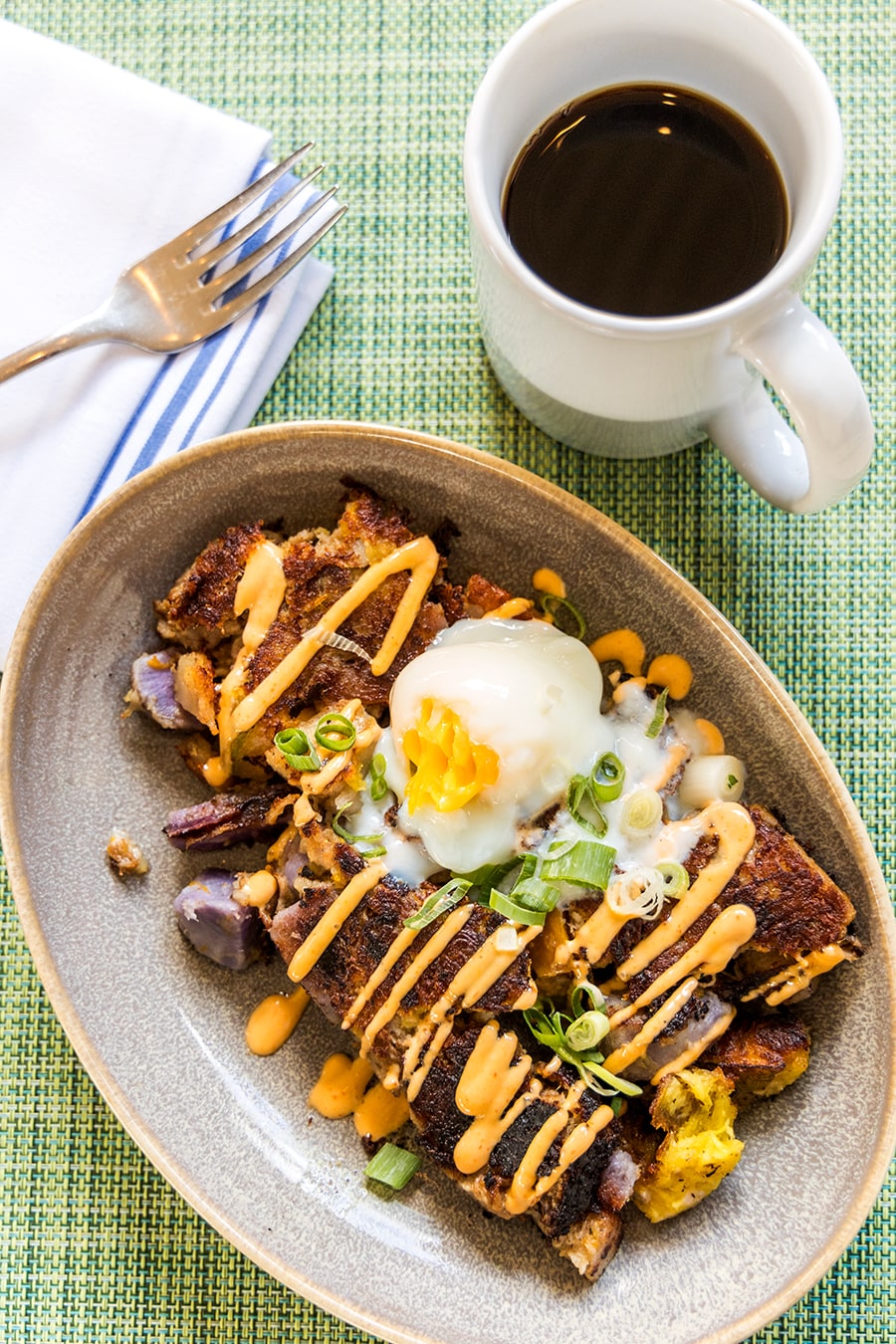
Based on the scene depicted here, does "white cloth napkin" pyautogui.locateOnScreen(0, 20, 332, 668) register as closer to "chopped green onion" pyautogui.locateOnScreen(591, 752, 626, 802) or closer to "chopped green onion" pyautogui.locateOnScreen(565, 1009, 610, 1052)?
"chopped green onion" pyautogui.locateOnScreen(591, 752, 626, 802)

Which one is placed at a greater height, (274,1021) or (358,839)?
(358,839)

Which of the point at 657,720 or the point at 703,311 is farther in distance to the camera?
the point at 657,720

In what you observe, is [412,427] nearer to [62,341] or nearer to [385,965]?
[62,341]

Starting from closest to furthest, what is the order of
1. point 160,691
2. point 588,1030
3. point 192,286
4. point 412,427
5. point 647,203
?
point 647,203
point 588,1030
point 160,691
point 192,286
point 412,427

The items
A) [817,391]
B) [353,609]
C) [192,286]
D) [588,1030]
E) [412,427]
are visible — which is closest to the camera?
[817,391]

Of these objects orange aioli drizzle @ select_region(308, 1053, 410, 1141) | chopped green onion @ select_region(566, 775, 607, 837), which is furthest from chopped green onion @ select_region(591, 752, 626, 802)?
orange aioli drizzle @ select_region(308, 1053, 410, 1141)

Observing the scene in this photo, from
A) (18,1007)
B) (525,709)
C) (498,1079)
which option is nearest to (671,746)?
(525,709)

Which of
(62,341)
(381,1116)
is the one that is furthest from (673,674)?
(62,341)
